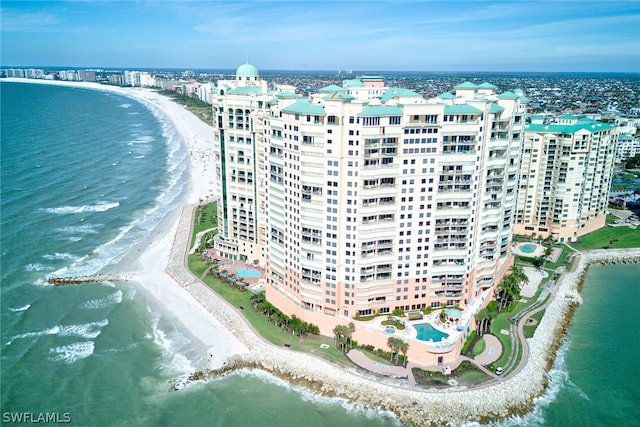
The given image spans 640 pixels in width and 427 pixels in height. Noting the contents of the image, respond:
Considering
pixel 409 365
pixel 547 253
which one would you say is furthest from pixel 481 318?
pixel 547 253

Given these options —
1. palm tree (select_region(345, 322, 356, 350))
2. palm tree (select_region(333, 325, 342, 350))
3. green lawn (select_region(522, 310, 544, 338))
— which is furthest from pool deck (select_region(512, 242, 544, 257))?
palm tree (select_region(333, 325, 342, 350))

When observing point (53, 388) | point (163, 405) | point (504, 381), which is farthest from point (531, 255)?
point (53, 388)

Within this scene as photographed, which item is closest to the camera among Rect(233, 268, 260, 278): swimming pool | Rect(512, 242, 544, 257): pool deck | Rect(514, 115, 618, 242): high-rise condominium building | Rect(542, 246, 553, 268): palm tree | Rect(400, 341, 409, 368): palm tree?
Rect(400, 341, 409, 368): palm tree

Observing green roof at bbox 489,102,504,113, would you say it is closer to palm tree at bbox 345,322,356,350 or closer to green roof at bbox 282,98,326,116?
green roof at bbox 282,98,326,116

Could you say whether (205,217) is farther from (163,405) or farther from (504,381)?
A: (504,381)

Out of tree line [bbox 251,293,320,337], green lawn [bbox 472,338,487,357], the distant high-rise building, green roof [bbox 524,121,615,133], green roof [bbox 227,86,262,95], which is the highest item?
green roof [bbox 227,86,262,95]

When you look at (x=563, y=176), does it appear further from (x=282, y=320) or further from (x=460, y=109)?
(x=282, y=320)

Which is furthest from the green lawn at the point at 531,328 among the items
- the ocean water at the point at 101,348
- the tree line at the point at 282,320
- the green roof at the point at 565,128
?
the green roof at the point at 565,128
